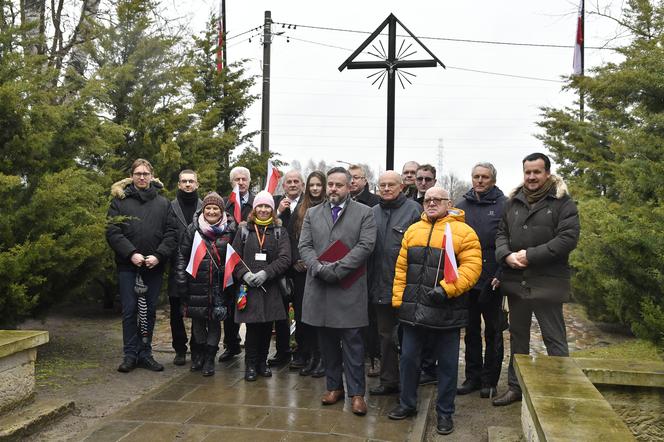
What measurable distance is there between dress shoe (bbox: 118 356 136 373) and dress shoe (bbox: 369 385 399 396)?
249cm

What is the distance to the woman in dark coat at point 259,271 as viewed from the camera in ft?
18.8

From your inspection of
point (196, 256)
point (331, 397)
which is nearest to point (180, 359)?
point (196, 256)

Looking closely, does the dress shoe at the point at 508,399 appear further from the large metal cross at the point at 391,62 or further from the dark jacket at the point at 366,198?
the large metal cross at the point at 391,62

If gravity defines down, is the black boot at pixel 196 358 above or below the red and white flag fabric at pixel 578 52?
below

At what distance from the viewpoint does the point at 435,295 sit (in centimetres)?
443

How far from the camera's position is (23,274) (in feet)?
17.8

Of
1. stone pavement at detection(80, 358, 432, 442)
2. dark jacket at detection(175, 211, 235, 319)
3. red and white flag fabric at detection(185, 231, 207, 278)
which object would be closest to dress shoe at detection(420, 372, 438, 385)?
stone pavement at detection(80, 358, 432, 442)

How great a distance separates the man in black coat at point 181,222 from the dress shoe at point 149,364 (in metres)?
0.31

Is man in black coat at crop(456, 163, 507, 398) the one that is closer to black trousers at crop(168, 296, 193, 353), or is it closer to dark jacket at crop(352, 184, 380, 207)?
dark jacket at crop(352, 184, 380, 207)

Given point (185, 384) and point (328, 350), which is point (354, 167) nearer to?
point (328, 350)

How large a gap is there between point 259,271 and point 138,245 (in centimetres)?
132

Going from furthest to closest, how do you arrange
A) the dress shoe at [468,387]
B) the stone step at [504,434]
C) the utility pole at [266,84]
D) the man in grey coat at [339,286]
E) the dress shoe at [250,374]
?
the utility pole at [266,84]
the dress shoe at [250,374]
the dress shoe at [468,387]
the man in grey coat at [339,286]
the stone step at [504,434]

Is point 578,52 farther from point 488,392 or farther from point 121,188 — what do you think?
point 121,188

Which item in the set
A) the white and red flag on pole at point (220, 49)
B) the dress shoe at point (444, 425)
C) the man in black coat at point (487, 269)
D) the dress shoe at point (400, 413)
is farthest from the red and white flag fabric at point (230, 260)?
the white and red flag on pole at point (220, 49)
